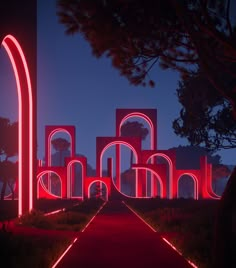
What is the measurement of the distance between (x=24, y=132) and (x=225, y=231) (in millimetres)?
12536

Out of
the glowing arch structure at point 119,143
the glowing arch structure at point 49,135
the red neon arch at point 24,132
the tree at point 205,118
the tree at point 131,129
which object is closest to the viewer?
the red neon arch at point 24,132

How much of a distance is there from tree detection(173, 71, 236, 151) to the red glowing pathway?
13569 millimetres

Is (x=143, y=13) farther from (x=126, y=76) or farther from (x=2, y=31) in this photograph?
(x=2, y=31)

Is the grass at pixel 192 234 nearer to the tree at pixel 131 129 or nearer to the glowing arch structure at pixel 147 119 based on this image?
the glowing arch structure at pixel 147 119

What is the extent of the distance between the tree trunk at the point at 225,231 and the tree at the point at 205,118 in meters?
20.5

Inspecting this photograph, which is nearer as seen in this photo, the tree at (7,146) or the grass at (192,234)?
the grass at (192,234)

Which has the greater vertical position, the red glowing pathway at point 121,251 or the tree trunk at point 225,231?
the tree trunk at point 225,231

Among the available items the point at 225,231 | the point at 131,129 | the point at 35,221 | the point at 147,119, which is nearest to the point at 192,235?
the point at 225,231

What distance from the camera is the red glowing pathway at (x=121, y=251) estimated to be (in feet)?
34.2

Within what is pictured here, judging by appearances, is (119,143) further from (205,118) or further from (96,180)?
(205,118)

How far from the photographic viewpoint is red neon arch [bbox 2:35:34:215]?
19.1 meters

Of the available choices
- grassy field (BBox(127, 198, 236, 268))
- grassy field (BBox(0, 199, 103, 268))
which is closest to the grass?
grassy field (BBox(127, 198, 236, 268))

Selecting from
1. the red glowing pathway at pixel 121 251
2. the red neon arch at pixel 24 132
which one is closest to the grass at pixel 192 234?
the red glowing pathway at pixel 121 251

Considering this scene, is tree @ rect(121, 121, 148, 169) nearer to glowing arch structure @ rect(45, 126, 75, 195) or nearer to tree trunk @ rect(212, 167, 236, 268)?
glowing arch structure @ rect(45, 126, 75, 195)
